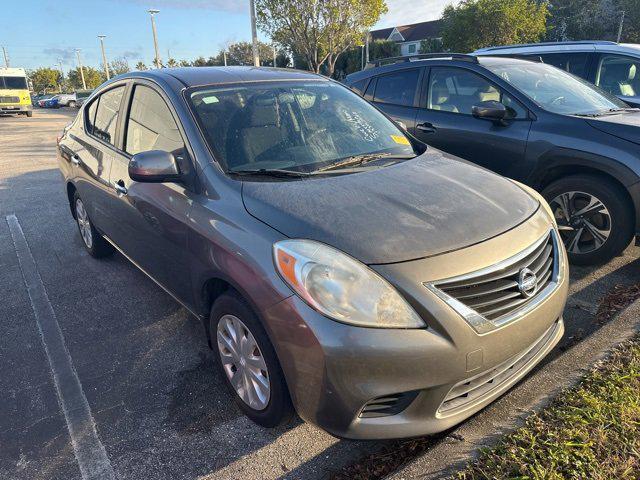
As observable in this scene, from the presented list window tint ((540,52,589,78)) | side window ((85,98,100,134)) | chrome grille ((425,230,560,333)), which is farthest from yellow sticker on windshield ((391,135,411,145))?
window tint ((540,52,589,78))

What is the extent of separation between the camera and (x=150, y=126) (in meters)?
3.08

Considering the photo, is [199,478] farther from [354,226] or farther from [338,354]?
[354,226]

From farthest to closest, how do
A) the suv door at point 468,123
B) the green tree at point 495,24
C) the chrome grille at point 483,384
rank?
the green tree at point 495,24, the suv door at point 468,123, the chrome grille at point 483,384

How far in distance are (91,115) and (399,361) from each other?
3775mm

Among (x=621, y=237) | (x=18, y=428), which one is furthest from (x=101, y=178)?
(x=621, y=237)

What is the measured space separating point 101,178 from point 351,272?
2.62m

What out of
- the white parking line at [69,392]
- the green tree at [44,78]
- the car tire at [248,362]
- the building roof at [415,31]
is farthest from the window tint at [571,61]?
the green tree at [44,78]

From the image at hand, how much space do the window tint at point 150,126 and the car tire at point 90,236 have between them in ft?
4.65

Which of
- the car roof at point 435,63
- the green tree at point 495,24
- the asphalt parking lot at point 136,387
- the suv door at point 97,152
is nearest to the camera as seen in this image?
the asphalt parking lot at point 136,387

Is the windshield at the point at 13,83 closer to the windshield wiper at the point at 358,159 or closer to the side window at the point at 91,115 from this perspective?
the side window at the point at 91,115

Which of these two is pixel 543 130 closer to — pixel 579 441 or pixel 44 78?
pixel 579 441

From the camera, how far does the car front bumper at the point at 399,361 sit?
1.77m

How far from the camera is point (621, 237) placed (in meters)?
3.71

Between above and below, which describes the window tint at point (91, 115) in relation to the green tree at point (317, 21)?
below
